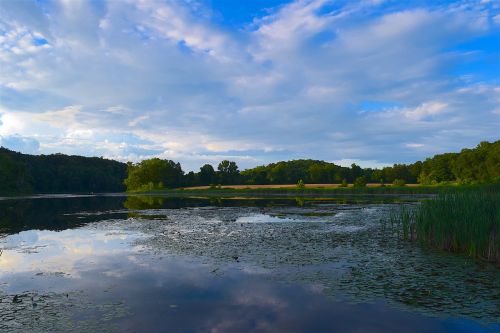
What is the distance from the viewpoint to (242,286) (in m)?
11.2

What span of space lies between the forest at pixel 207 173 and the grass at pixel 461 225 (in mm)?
94652

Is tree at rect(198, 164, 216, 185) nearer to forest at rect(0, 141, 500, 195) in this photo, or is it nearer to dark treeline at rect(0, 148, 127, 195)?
forest at rect(0, 141, 500, 195)

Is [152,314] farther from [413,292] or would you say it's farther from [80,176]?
[80,176]

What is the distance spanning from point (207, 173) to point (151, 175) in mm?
22381

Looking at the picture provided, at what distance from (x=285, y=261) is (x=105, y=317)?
286 inches

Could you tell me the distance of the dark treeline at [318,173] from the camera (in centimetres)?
10950

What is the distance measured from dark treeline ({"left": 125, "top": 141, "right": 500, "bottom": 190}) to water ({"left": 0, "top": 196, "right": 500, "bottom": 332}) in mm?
98458

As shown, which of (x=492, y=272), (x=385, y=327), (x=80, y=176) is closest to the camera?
(x=385, y=327)

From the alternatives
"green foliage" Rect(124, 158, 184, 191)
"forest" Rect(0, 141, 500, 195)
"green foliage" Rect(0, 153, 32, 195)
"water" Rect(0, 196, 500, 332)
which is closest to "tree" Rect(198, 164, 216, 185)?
"forest" Rect(0, 141, 500, 195)

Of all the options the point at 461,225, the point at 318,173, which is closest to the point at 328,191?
the point at 318,173

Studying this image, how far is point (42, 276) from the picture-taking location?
12.4 metres

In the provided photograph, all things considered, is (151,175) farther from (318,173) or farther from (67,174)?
(318,173)

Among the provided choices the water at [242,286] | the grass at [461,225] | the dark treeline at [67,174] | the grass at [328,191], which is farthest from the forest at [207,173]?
the water at [242,286]

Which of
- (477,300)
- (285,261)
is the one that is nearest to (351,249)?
(285,261)
